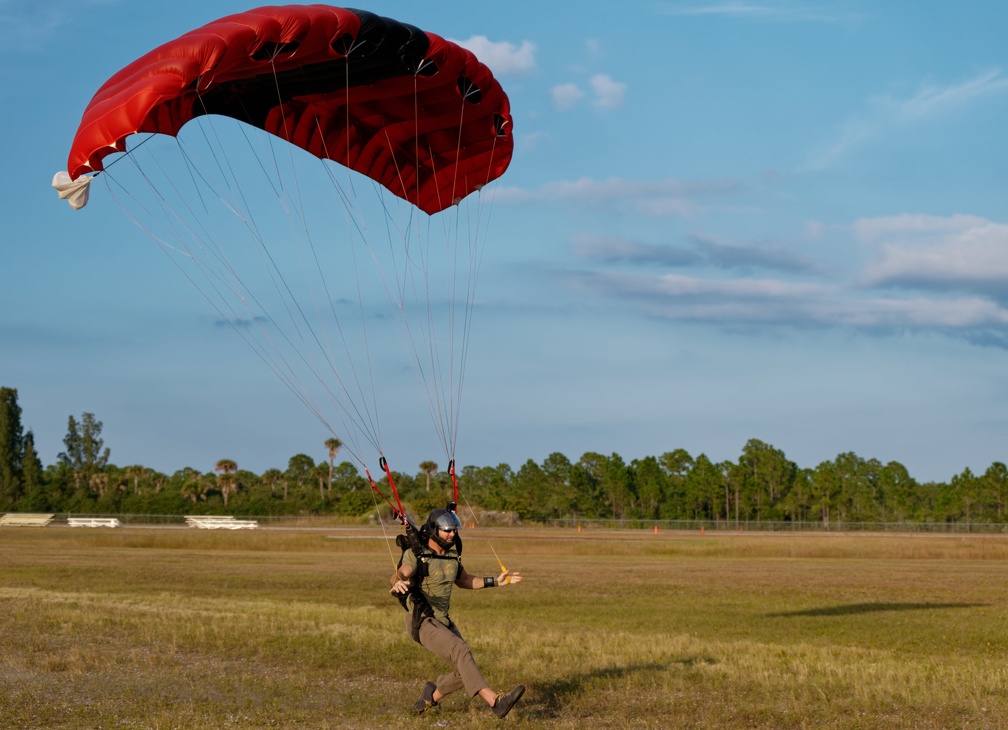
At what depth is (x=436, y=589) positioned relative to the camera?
34.6 feet

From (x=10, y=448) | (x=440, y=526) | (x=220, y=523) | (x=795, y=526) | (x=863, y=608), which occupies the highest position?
(x=10, y=448)

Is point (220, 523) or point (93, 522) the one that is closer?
point (220, 523)

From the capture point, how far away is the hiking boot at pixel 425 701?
10.4 meters

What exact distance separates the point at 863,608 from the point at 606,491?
95682 millimetres

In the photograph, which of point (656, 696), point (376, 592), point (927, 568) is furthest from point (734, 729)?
point (927, 568)

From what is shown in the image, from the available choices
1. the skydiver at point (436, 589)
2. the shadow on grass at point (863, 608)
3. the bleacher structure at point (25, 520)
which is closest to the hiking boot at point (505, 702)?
the skydiver at point (436, 589)

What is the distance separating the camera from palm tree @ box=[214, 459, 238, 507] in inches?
4483

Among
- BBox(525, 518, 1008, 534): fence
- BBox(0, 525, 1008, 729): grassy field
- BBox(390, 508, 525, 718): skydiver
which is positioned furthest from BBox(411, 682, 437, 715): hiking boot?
BBox(525, 518, 1008, 534): fence

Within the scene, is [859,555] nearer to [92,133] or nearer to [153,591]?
[153,591]

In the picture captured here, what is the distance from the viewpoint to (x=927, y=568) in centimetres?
3897

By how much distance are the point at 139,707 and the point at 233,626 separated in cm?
641

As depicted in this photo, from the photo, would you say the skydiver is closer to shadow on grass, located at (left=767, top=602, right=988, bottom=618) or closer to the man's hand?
the man's hand

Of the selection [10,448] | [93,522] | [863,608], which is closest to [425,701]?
[863,608]

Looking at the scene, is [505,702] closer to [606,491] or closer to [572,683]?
[572,683]
